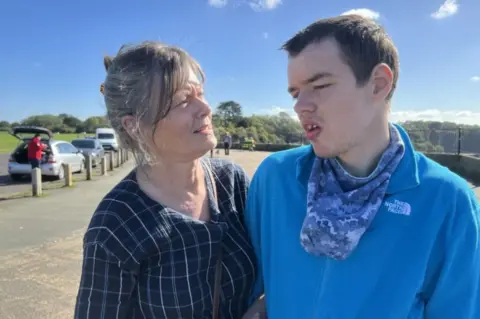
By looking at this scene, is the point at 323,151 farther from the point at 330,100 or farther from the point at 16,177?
the point at 16,177

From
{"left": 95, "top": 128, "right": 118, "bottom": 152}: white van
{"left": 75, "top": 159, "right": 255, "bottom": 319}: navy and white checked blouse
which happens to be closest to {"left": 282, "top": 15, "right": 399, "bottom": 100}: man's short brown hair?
{"left": 75, "top": 159, "right": 255, "bottom": 319}: navy and white checked blouse

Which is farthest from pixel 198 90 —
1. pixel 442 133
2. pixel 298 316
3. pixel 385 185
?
pixel 442 133

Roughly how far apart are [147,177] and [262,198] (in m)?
0.55

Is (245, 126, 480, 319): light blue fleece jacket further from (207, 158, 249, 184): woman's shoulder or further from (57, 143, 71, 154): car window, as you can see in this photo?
(57, 143, 71, 154): car window

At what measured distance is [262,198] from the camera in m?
1.91

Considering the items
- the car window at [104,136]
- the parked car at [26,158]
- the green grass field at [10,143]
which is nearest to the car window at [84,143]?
the parked car at [26,158]

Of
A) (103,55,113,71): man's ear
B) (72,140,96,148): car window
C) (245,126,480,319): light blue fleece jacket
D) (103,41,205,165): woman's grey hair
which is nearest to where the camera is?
(245,126,480,319): light blue fleece jacket

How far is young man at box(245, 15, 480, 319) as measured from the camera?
55.1 inches

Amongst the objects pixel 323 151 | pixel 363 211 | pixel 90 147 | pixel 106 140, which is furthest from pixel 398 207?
pixel 106 140

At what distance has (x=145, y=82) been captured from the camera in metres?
1.77

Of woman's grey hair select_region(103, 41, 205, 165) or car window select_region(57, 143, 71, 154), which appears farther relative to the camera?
car window select_region(57, 143, 71, 154)

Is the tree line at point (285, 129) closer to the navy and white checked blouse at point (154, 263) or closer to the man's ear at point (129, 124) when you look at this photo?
the man's ear at point (129, 124)

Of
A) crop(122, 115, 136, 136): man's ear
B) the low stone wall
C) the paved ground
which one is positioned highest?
crop(122, 115, 136, 136): man's ear

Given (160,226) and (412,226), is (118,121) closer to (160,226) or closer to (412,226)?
(160,226)
